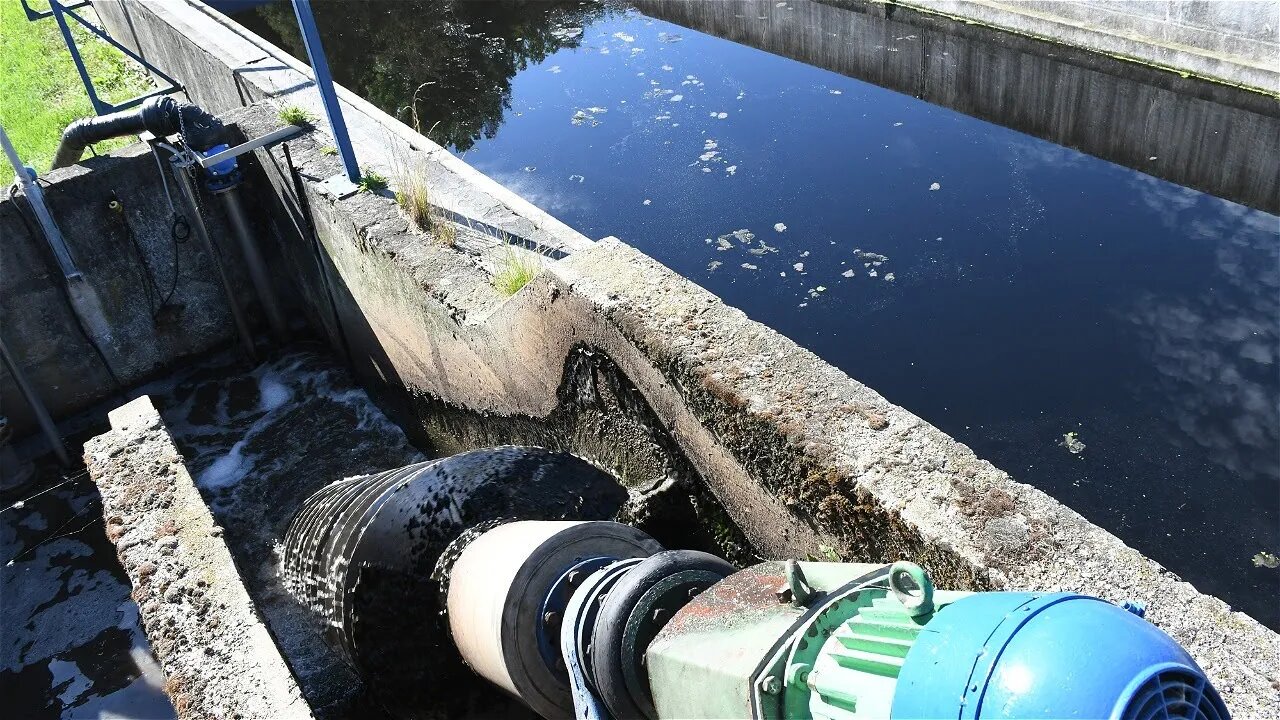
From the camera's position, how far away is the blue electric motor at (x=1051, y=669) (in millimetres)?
1264

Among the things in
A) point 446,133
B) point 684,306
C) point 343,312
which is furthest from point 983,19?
point 684,306

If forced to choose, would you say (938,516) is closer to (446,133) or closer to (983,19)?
(446,133)

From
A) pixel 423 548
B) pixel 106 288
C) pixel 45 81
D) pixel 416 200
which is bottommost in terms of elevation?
pixel 106 288

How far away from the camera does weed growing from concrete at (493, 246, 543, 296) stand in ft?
14.2

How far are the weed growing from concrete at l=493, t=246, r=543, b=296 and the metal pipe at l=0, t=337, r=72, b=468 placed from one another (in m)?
3.81

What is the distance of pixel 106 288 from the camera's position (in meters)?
6.55

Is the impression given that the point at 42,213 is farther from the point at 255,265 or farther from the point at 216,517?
the point at 216,517

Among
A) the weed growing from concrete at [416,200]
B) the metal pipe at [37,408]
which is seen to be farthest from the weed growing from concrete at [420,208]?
the metal pipe at [37,408]

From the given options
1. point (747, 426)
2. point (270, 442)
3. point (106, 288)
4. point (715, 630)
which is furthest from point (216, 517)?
point (715, 630)

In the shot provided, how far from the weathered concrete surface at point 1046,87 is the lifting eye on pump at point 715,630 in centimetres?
669

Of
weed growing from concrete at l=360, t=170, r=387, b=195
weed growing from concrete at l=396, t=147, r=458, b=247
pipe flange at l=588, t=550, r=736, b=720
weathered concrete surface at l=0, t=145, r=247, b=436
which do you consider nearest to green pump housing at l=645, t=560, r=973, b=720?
pipe flange at l=588, t=550, r=736, b=720

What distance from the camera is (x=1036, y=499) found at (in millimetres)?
2455

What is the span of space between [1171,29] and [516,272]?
301 inches

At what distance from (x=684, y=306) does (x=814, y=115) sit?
6.33m
